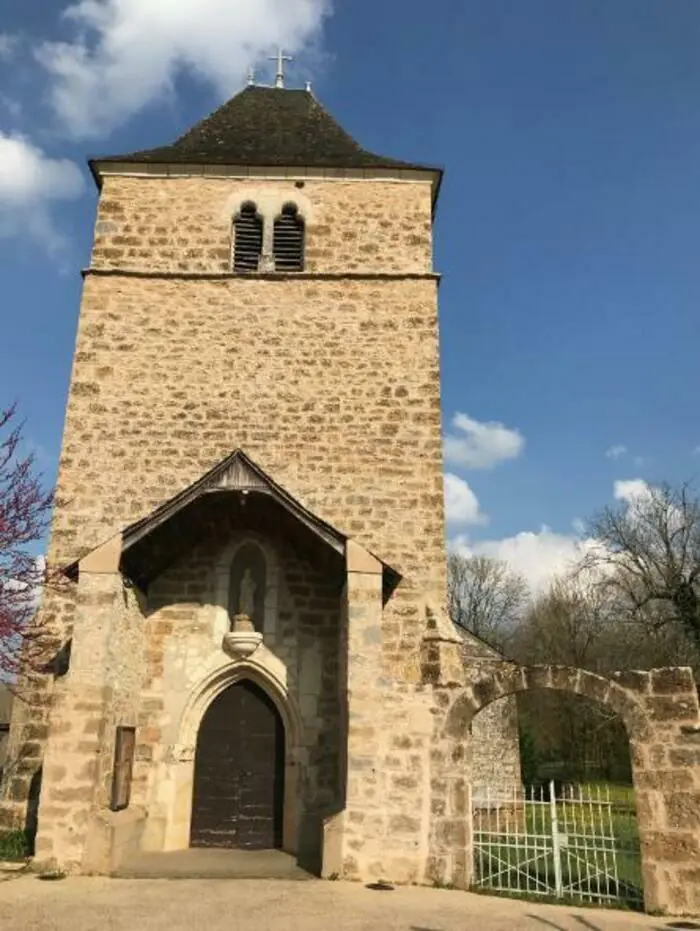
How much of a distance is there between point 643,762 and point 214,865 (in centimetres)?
461

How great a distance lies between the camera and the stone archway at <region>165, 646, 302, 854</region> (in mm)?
8938

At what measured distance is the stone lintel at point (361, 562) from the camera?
28.3ft

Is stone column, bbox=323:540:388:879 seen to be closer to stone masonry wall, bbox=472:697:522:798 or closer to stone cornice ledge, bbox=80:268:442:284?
stone cornice ledge, bbox=80:268:442:284

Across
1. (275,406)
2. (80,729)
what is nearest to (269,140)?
(275,406)

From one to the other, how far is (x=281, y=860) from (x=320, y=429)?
18.1ft

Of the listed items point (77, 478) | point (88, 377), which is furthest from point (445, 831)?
point (88, 377)

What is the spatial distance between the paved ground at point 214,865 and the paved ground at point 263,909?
0.84 feet

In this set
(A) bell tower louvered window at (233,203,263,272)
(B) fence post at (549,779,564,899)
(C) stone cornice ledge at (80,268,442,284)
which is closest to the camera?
(B) fence post at (549,779,564,899)

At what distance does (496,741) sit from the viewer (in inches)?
752

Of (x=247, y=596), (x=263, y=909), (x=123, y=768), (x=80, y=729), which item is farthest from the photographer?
(x=247, y=596)

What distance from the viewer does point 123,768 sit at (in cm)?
852

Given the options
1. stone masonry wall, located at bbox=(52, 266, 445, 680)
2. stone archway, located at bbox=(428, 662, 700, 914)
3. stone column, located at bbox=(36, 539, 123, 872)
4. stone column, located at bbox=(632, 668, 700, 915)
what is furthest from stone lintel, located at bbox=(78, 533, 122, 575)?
stone column, located at bbox=(632, 668, 700, 915)

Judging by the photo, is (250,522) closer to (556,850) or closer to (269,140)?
(556,850)

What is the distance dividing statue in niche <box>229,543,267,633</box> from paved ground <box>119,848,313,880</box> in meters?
2.55
